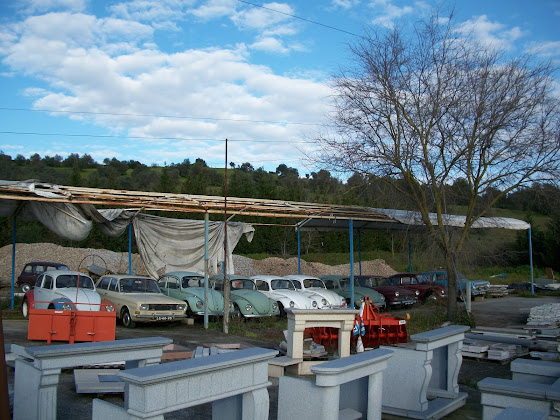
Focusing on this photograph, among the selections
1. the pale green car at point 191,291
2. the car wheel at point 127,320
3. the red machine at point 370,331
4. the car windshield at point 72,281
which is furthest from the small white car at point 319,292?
the car windshield at point 72,281

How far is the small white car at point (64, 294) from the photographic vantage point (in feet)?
42.5

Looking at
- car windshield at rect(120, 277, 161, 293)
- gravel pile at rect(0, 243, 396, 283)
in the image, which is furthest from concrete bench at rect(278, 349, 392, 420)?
gravel pile at rect(0, 243, 396, 283)

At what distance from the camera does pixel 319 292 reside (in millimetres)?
17578

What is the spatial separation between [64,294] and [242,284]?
5686 millimetres

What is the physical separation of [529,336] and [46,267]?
66.1 feet

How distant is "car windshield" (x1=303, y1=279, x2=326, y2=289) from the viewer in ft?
61.0

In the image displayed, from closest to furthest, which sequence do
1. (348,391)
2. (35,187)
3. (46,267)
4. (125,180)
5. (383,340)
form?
(348,391)
(383,340)
(35,187)
(46,267)
(125,180)

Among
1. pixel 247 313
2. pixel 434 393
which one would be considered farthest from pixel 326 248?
pixel 434 393

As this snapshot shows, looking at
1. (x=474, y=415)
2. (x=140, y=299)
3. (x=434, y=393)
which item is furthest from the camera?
(x=140, y=299)

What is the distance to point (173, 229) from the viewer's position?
59.4 feet

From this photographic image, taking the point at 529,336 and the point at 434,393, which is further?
the point at 529,336

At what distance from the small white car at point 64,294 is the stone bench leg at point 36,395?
7183 mm

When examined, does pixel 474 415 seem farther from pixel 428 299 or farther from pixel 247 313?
pixel 428 299

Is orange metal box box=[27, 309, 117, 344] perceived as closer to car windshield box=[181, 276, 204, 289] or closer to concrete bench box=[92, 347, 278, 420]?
car windshield box=[181, 276, 204, 289]
